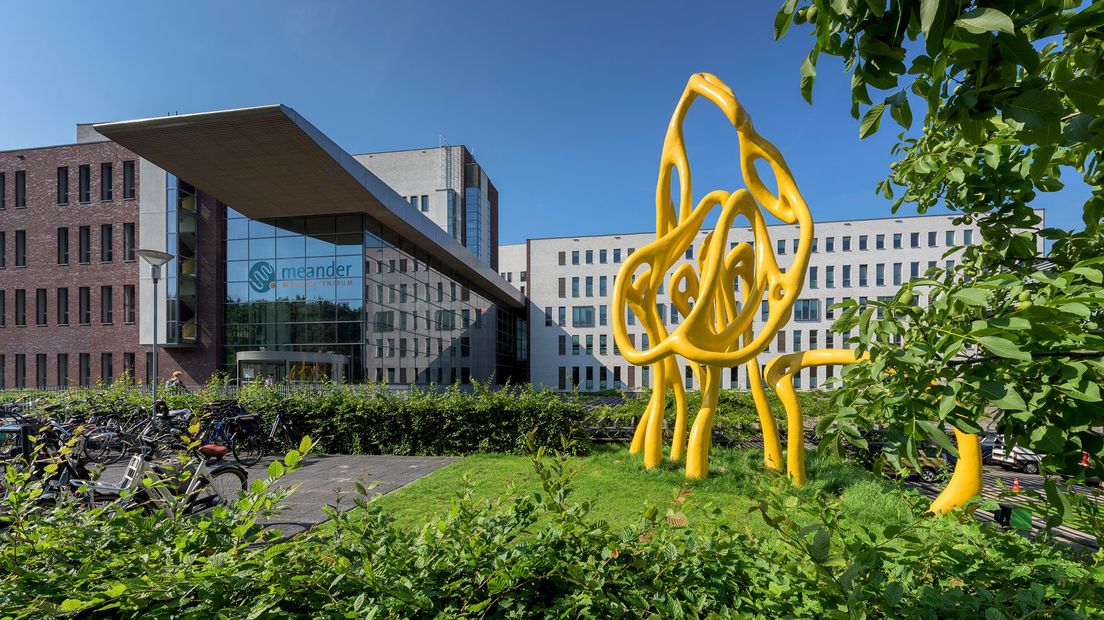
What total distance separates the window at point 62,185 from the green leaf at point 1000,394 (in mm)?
45654

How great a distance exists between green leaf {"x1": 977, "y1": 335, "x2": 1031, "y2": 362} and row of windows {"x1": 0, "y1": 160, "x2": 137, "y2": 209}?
41.2m

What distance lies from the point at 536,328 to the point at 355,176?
116ft

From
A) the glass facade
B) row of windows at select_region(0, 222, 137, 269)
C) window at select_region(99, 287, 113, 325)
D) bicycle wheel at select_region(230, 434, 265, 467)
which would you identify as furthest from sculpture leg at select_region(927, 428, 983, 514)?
window at select_region(99, 287, 113, 325)

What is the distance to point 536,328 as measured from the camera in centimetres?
5656

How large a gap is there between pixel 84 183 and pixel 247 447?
106 ft

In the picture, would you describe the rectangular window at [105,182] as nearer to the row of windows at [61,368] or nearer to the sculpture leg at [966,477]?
the row of windows at [61,368]

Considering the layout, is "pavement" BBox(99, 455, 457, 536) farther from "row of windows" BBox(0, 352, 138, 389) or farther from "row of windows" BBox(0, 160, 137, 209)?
"row of windows" BBox(0, 160, 137, 209)

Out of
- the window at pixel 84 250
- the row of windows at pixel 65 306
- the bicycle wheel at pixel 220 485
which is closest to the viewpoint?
the bicycle wheel at pixel 220 485

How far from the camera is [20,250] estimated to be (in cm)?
3444

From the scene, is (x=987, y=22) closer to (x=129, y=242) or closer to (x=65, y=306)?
(x=129, y=242)

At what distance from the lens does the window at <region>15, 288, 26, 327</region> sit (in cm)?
3381

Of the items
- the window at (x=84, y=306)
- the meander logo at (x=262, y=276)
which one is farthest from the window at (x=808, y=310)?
the window at (x=84, y=306)

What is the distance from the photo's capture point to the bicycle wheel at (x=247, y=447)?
39.2 ft

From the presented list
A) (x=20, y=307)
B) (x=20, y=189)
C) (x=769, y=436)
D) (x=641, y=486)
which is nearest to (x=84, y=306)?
(x=20, y=307)
